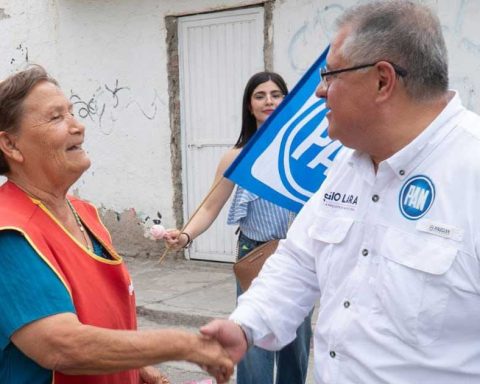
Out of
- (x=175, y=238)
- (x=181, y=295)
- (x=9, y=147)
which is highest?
(x=9, y=147)

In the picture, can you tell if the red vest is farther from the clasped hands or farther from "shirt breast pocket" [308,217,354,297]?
"shirt breast pocket" [308,217,354,297]

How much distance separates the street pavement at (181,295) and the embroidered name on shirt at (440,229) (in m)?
3.35

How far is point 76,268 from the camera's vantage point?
7.86 ft

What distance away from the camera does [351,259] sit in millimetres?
2365

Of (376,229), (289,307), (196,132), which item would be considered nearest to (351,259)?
(376,229)

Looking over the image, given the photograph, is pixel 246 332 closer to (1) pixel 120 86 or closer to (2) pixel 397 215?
(2) pixel 397 215

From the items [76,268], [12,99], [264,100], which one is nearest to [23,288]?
[76,268]

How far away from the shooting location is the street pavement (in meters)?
6.71

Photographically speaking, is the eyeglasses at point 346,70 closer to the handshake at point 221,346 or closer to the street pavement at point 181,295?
the handshake at point 221,346

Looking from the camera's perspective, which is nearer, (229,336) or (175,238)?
(229,336)

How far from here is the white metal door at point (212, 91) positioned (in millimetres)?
8172

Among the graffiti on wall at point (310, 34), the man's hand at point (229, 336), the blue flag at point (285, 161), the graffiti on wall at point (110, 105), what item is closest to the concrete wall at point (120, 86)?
the graffiti on wall at point (110, 105)

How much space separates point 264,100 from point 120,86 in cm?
492

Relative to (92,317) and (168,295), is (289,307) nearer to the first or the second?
(92,317)
